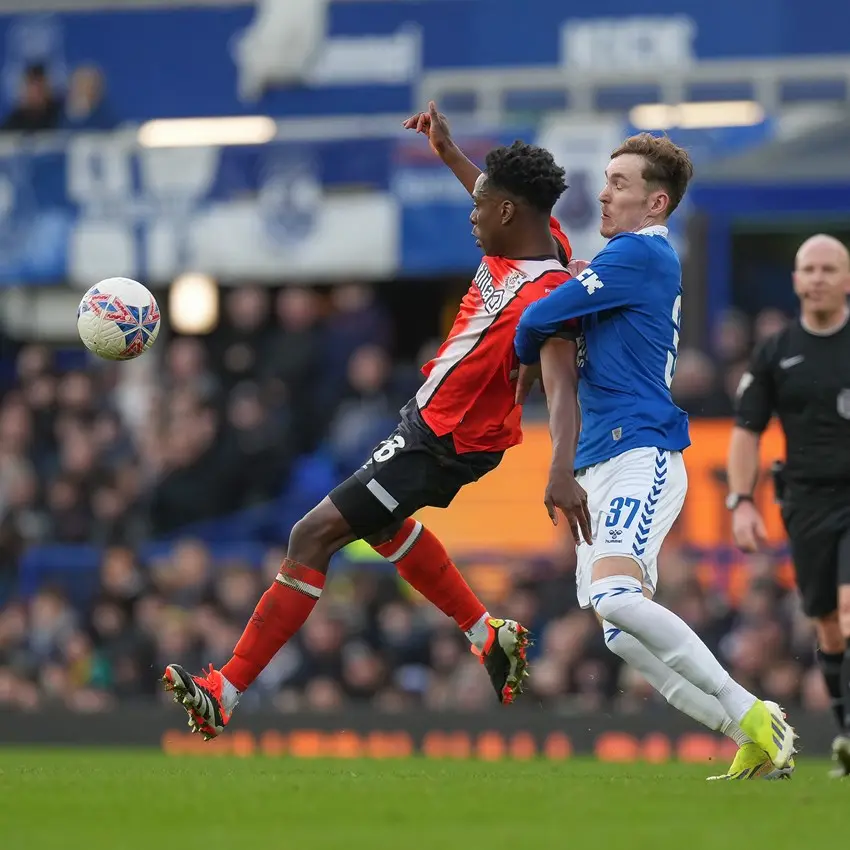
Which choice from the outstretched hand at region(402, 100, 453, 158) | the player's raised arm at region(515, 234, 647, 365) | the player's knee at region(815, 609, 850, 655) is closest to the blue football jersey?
the player's raised arm at region(515, 234, 647, 365)

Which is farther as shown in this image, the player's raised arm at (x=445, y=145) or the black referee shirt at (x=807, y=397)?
the black referee shirt at (x=807, y=397)

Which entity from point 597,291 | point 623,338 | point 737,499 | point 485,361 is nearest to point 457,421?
point 485,361

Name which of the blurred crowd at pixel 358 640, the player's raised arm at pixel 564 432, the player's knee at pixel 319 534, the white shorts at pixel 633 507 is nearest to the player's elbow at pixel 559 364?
the player's raised arm at pixel 564 432

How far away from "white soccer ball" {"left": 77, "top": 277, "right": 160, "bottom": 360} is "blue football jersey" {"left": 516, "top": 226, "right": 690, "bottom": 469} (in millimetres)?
1966

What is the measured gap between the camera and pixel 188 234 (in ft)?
61.4

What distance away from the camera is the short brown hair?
721 cm

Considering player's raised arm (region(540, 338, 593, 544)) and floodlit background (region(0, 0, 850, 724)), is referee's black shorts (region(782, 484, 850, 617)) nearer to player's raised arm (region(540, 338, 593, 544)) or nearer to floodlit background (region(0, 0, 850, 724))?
player's raised arm (region(540, 338, 593, 544))

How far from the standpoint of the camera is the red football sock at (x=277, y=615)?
7.74 m

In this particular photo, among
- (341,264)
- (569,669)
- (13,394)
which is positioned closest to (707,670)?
(569,669)

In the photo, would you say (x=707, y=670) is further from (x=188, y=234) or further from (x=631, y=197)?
(x=188, y=234)

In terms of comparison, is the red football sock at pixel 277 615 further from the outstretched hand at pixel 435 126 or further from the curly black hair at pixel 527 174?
the outstretched hand at pixel 435 126

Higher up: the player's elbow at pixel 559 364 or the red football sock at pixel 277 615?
the player's elbow at pixel 559 364

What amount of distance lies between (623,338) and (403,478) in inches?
45.6

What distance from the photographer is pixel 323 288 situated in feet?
66.8
